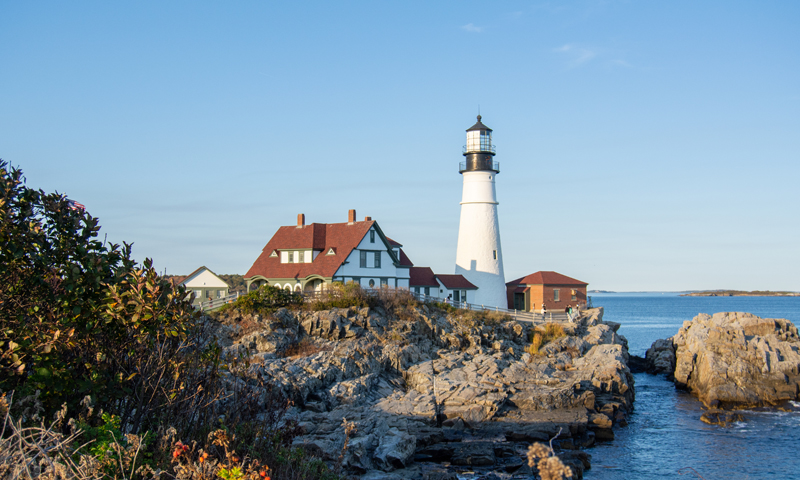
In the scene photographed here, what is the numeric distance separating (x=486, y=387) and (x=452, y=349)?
8.52m

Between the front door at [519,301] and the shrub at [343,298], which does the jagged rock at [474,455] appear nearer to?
the shrub at [343,298]

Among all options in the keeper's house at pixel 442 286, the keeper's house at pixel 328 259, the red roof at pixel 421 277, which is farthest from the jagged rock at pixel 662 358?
the keeper's house at pixel 328 259

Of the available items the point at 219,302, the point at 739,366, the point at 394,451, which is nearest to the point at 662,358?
the point at 739,366

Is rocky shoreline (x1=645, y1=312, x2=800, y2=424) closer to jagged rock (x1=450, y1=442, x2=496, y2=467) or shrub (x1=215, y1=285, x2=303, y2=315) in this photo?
jagged rock (x1=450, y1=442, x2=496, y2=467)

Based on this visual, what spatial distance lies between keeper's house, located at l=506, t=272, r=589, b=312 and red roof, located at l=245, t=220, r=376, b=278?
16.0 m

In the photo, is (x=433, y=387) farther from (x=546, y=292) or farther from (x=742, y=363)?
(x=546, y=292)

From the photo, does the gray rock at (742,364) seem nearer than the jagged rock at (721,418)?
No

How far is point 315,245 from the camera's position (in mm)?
39000

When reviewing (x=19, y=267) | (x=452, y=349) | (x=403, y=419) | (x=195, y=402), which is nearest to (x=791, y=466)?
(x=403, y=419)

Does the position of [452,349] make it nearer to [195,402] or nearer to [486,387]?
[486,387]

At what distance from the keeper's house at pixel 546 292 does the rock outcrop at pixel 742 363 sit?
10549mm

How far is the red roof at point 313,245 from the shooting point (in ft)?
124

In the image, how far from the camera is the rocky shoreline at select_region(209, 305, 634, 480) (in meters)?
17.6

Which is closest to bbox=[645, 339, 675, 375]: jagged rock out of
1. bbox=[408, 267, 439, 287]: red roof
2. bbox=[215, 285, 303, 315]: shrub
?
bbox=[408, 267, 439, 287]: red roof
